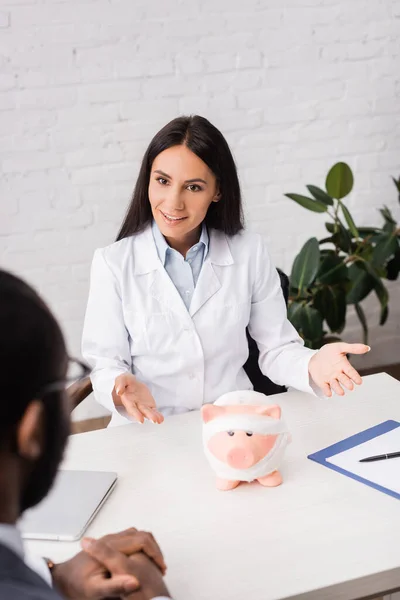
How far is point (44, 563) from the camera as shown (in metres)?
1.11

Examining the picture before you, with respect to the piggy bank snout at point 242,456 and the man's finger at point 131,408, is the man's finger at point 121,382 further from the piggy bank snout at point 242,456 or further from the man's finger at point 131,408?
the piggy bank snout at point 242,456

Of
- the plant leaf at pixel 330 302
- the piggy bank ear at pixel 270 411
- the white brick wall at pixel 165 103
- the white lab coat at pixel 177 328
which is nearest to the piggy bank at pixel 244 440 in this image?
the piggy bank ear at pixel 270 411

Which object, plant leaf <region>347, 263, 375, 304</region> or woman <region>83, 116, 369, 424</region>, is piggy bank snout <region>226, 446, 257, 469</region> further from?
plant leaf <region>347, 263, 375, 304</region>

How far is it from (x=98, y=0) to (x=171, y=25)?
11.3 inches

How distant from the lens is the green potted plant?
9.52 ft

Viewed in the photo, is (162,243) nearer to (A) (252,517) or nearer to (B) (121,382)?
(B) (121,382)

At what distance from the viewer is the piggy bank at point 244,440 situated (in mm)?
1367

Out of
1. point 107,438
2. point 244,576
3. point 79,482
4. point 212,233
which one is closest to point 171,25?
point 212,233

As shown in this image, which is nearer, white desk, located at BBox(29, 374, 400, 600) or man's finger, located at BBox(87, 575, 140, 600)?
man's finger, located at BBox(87, 575, 140, 600)

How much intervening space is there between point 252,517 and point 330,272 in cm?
177

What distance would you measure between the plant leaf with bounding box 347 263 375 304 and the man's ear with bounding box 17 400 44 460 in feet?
7.86

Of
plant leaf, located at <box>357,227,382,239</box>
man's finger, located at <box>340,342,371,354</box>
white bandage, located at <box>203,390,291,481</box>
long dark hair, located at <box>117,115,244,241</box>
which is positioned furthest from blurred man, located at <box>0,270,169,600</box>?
plant leaf, located at <box>357,227,382,239</box>

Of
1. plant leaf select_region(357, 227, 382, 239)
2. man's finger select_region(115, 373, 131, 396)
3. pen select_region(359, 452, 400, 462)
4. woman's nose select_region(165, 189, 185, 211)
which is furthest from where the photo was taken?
plant leaf select_region(357, 227, 382, 239)

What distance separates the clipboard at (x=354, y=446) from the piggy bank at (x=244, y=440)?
0.12 m
